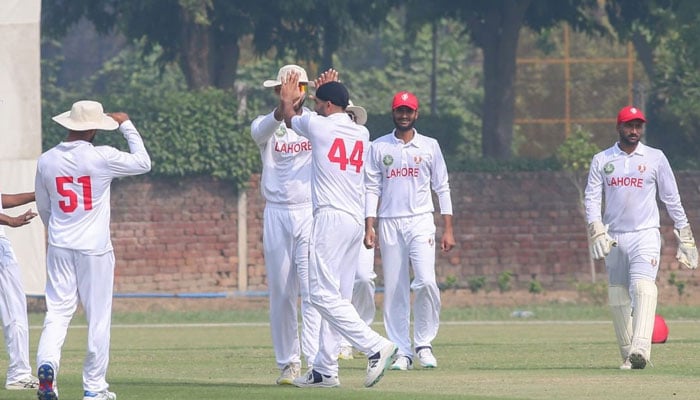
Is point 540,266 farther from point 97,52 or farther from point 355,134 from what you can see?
point 97,52

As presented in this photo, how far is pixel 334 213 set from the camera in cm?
1134

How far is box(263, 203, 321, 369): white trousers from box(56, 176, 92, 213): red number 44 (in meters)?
1.73

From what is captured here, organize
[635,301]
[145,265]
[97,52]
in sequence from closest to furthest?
1. [635,301]
2. [145,265]
3. [97,52]

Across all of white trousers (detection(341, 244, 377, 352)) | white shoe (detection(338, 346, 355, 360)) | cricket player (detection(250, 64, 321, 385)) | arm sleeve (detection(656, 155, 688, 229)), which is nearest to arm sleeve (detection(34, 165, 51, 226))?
cricket player (detection(250, 64, 321, 385))

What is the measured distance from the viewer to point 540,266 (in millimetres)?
31219

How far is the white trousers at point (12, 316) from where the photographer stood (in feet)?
40.1

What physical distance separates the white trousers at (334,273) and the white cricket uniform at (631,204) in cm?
293

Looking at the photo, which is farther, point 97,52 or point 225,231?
point 97,52

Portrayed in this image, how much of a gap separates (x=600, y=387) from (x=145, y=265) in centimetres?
1993

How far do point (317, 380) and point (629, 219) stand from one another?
3354 mm

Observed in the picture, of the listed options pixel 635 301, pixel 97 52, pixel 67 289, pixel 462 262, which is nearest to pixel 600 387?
pixel 635 301

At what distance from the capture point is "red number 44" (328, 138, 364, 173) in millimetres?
11336

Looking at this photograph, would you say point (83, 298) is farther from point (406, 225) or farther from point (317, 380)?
point (406, 225)

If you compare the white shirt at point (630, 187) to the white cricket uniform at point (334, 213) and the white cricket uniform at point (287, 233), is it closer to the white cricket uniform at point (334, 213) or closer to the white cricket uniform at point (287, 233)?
the white cricket uniform at point (287, 233)
